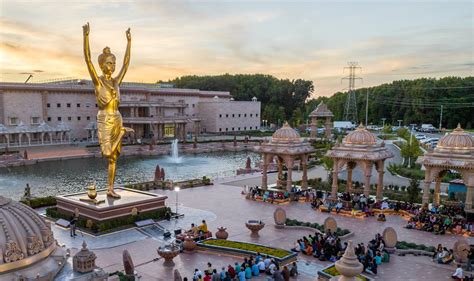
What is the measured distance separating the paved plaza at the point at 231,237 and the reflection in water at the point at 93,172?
914 cm

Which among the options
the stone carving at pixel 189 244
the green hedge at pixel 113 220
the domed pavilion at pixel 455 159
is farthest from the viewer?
the domed pavilion at pixel 455 159

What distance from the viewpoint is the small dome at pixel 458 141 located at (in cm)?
2291

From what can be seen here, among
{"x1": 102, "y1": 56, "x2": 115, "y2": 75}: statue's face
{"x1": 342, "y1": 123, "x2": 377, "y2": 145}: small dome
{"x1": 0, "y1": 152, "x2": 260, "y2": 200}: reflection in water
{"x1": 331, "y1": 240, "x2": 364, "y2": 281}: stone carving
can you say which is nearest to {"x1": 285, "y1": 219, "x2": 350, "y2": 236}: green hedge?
{"x1": 342, "y1": 123, "x2": 377, "y2": 145}: small dome

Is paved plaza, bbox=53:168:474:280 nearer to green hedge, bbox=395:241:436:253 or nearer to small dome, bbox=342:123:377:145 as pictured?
green hedge, bbox=395:241:436:253

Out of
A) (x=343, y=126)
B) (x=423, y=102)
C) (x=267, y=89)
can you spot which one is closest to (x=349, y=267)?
(x=343, y=126)

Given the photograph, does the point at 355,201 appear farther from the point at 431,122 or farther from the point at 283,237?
the point at 431,122

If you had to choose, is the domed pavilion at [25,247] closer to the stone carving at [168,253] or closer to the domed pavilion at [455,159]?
the stone carving at [168,253]

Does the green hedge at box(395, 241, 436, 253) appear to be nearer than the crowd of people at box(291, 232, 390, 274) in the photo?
No

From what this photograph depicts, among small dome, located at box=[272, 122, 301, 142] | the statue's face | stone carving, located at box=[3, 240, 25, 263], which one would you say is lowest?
stone carving, located at box=[3, 240, 25, 263]

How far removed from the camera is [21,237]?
10484mm

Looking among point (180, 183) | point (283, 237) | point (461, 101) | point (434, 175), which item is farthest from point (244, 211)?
point (461, 101)

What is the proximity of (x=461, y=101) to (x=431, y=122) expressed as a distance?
702cm

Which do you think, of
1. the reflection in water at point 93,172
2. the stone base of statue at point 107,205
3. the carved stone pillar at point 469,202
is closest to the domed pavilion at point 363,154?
the carved stone pillar at point 469,202

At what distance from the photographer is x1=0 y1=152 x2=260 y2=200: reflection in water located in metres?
31.9
